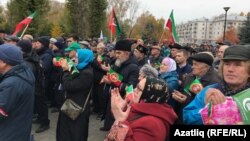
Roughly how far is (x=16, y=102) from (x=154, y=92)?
5.40 feet

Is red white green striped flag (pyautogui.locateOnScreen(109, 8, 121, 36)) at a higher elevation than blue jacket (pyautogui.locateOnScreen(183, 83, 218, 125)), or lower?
higher

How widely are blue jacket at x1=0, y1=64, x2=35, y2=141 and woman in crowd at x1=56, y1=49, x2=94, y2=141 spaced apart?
38.9 inches

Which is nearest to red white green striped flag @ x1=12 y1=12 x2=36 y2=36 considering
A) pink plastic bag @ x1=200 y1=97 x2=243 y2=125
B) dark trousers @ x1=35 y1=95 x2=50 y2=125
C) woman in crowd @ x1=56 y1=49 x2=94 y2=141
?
dark trousers @ x1=35 y1=95 x2=50 y2=125

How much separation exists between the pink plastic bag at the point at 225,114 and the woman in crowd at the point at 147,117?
519mm

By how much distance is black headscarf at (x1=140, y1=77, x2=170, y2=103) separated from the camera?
2.59 metres

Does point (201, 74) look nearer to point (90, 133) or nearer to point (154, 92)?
point (154, 92)

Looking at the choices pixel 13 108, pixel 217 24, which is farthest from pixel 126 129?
pixel 217 24

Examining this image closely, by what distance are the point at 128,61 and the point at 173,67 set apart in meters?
0.77

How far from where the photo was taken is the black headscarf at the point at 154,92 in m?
2.59

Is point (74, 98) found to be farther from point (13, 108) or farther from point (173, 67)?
point (173, 67)

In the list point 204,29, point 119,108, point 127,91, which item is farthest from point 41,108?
point 204,29

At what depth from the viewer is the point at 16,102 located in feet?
11.3

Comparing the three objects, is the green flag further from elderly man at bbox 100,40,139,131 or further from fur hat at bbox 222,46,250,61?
elderly man at bbox 100,40,139,131

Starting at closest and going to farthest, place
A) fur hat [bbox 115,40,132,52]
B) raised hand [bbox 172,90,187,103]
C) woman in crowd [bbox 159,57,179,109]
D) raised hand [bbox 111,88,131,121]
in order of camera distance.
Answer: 1. raised hand [bbox 111,88,131,121]
2. raised hand [bbox 172,90,187,103]
3. woman in crowd [bbox 159,57,179,109]
4. fur hat [bbox 115,40,132,52]
